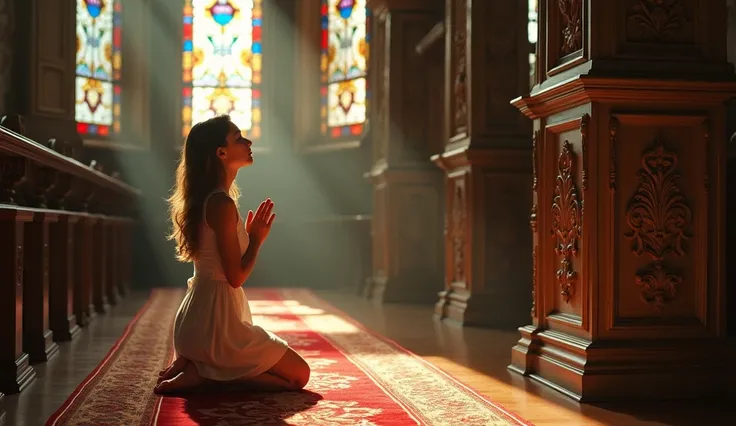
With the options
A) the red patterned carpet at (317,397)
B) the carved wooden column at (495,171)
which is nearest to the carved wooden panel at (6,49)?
the red patterned carpet at (317,397)

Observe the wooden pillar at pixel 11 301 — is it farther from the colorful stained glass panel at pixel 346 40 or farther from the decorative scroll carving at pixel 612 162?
the colorful stained glass panel at pixel 346 40

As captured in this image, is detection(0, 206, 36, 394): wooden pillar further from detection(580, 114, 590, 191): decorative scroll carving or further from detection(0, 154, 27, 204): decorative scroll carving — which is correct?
detection(580, 114, 590, 191): decorative scroll carving

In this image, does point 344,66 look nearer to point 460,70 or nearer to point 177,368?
point 460,70

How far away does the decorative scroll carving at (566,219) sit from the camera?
4.10m

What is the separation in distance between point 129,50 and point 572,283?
9.94 metres

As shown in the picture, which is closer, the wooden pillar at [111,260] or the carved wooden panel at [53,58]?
the wooden pillar at [111,260]

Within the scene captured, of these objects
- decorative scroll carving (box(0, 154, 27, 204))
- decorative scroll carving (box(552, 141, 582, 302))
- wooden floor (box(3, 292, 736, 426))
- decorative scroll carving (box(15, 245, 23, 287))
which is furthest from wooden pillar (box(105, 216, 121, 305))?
decorative scroll carving (box(552, 141, 582, 302))

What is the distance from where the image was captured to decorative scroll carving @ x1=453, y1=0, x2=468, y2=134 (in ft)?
23.7

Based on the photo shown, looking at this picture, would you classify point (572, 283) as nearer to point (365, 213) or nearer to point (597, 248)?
point (597, 248)

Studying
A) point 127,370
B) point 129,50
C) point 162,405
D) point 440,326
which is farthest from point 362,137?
point 162,405

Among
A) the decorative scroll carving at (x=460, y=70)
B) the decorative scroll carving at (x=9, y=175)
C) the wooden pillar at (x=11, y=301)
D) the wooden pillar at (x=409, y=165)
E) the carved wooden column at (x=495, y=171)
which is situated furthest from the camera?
the wooden pillar at (x=409, y=165)

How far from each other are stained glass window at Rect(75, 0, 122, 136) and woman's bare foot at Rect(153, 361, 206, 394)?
9116 millimetres

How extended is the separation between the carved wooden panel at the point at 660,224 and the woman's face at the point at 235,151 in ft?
4.67

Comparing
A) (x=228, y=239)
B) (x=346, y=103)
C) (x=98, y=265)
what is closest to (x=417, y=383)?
(x=228, y=239)
